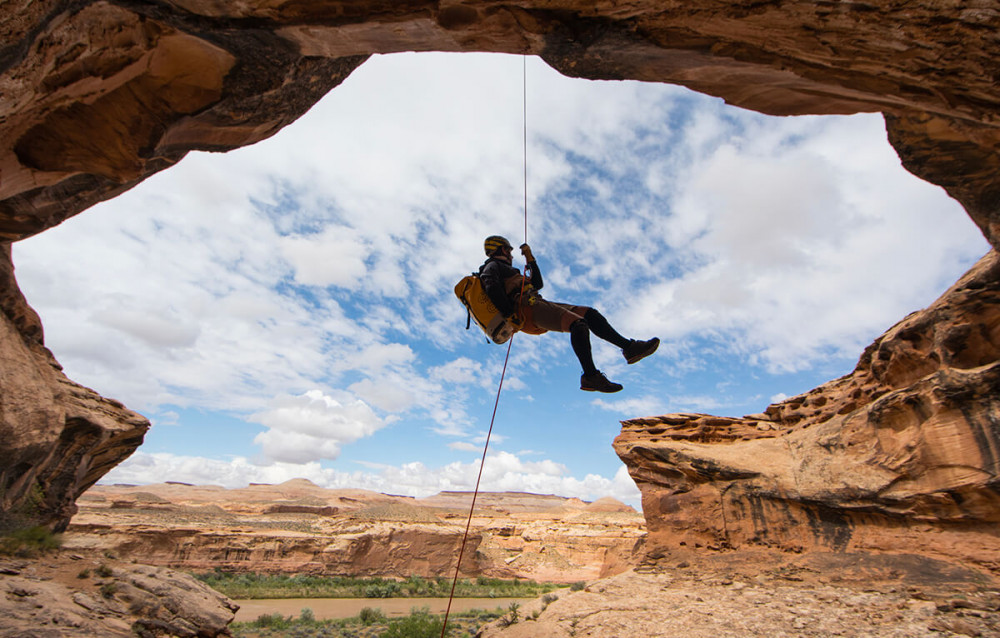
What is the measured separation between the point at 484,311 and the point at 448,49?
10.8 feet

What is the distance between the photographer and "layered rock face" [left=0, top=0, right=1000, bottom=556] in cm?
349

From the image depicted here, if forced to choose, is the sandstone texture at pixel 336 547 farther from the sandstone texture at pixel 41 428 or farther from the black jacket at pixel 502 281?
the black jacket at pixel 502 281

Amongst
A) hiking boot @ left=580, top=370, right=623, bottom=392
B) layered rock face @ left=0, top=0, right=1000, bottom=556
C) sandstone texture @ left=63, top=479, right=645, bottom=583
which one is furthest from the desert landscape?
sandstone texture @ left=63, top=479, right=645, bottom=583

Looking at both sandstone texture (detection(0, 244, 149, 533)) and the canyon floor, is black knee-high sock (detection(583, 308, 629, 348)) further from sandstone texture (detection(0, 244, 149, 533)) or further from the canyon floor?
sandstone texture (detection(0, 244, 149, 533))

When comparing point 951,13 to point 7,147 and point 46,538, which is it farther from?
point 46,538

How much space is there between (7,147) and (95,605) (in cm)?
700

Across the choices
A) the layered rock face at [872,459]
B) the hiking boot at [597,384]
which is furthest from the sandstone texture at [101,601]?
the layered rock face at [872,459]

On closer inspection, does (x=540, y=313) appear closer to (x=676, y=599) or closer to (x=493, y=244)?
(x=493, y=244)

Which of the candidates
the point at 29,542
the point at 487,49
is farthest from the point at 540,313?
the point at 29,542

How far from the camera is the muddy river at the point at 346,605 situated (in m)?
17.0

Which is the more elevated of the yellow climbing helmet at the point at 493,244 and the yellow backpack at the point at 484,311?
the yellow climbing helmet at the point at 493,244

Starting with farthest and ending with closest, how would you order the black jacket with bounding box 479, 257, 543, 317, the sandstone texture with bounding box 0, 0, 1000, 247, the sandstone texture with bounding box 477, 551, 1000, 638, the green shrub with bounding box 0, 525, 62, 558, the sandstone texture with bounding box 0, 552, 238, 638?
the green shrub with bounding box 0, 525, 62, 558
the sandstone texture with bounding box 477, 551, 1000, 638
the black jacket with bounding box 479, 257, 543, 317
the sandstone texture with bounding box 0, 552, 238, 638
the sandstone texture with bounding box 0, 0, 1000, 247

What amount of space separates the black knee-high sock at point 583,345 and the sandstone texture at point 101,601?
713 cm

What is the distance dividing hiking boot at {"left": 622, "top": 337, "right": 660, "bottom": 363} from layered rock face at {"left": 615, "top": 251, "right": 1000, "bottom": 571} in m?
6.56
